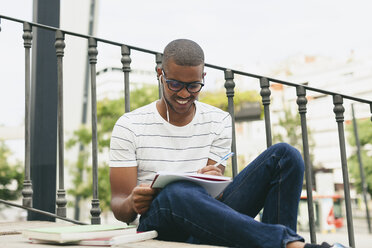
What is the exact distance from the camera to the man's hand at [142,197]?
1687 mm

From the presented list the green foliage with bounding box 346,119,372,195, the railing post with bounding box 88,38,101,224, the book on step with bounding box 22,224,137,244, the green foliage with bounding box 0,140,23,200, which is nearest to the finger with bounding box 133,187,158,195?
the book on step with bounding box 22,224,137,244

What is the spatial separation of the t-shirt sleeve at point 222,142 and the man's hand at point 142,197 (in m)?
0.41

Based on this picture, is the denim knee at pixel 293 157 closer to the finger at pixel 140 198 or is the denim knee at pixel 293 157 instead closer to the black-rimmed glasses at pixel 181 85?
the black-rimmed glasses at pixel 181 85

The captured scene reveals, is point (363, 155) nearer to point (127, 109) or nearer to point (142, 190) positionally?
point (127, 109)

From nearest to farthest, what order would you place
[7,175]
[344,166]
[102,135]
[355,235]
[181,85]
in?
1. [181,85]
2. [344,166]
3. [7,175]
4. [102,135]
5. [355,235]

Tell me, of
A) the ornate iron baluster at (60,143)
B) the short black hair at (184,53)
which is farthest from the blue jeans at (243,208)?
the ornate iron baluster at (60,143)

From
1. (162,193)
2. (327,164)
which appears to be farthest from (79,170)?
(327,164)

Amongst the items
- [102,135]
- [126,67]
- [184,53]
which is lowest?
[184,53]

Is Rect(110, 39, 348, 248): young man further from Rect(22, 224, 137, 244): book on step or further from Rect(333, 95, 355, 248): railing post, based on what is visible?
Rect(333, 95, 355, 248): railing post

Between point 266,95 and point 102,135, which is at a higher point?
point 102,135

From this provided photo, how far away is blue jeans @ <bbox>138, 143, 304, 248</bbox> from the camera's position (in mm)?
1489

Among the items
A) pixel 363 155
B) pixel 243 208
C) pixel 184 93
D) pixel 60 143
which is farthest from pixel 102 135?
pixel 363 155

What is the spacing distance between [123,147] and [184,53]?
47cm

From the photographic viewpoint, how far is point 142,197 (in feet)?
5.57
